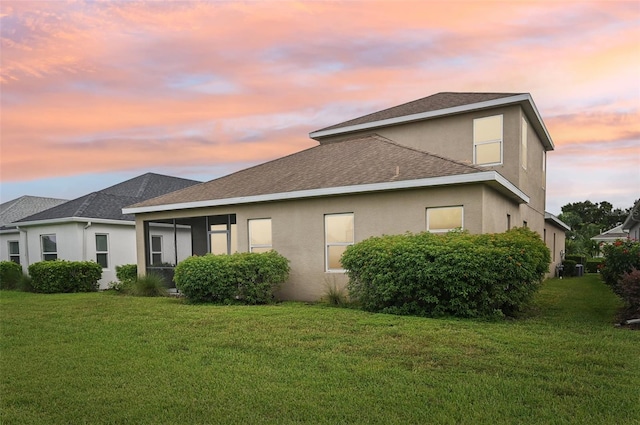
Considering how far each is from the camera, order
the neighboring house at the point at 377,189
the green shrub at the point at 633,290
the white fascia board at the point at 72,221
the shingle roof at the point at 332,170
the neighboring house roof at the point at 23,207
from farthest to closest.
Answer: the neighboring house roof at the point at 23,207 → the white fascia board at the point at 72,221 → the shingle roof at the point at 332,170 → the neighboring house at the point at 377,189 → the green shrub at the point at 633,290

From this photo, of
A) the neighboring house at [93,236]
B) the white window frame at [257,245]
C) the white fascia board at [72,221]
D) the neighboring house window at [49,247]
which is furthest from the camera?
the neighboring house window at [49,247]

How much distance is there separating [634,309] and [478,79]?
13267mm

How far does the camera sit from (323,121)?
2050cm

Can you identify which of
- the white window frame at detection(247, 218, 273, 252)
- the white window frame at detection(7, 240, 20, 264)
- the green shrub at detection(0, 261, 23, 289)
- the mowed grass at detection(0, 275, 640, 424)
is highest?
the white window frame at detection(247, 218, 273, 252)

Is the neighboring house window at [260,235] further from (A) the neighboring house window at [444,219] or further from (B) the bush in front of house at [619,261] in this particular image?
(B) the bush in front of house at [619,261]

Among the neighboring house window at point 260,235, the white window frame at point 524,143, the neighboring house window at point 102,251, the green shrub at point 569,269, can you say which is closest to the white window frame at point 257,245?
the neighboring house window at point 260,235

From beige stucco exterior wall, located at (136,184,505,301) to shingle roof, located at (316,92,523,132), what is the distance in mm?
4615

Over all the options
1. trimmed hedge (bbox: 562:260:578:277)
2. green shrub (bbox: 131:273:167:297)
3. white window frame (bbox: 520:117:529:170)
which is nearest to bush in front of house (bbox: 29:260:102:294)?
green shrub (bbox: 131:273:167:297)

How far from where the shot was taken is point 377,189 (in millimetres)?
11391

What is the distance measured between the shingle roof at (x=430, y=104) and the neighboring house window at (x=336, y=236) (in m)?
5.90

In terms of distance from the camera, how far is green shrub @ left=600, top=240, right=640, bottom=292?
1059cm

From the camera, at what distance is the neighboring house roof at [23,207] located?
90.1 feet

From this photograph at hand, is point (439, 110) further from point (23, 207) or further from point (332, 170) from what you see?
point (23, 207)

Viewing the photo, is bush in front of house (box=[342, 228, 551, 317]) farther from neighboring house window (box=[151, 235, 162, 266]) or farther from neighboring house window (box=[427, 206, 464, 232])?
neighboring house window (box=[151, 235, 162, 266])
